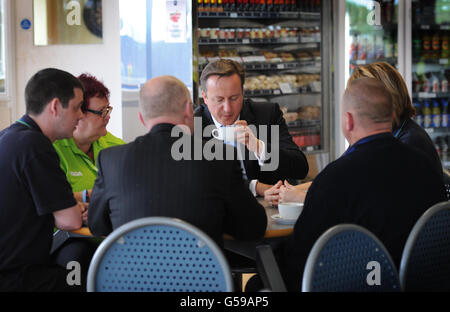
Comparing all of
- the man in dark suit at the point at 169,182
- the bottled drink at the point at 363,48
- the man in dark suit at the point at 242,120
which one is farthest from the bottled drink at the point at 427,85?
the man in dark suit at the point at 169,182

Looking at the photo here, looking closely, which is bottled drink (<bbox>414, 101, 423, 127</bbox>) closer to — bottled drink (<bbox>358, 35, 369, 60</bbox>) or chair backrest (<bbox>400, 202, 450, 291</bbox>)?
bottled drink (<bbox>358, 35, 369, 60</bbox>)

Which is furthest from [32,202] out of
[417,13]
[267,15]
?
[417,13]

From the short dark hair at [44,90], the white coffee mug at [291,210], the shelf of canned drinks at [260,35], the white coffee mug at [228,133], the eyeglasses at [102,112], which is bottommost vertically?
the white coffee mug at [291,210]

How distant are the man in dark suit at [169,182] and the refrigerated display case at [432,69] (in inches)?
169

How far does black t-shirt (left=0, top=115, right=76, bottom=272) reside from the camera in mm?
2129

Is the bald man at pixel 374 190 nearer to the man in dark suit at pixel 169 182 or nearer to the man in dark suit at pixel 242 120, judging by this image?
the man in dark suit at pixel 169 182

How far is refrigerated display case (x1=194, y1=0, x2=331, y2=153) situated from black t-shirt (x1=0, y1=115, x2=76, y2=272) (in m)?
3.13

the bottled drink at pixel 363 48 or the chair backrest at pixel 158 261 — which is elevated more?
the bottled drink at pixel 363 48

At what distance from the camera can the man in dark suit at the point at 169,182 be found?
193 centimetres

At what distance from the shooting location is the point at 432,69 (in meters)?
6.11

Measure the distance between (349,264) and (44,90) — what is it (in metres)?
1.41

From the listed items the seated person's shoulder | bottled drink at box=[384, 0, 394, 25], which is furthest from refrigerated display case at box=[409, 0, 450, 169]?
the seated person's shoulder

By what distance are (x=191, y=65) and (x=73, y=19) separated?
1131mm

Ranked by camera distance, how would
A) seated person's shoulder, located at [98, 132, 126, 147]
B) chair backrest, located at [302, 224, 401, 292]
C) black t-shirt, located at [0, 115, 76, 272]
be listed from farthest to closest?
seated person's shoulder, located at [98, 132, 126, 147] → black t-shirt, located at [0, 115, 76, 272] → chair backrest, located at [302, 224, 401, 292]
